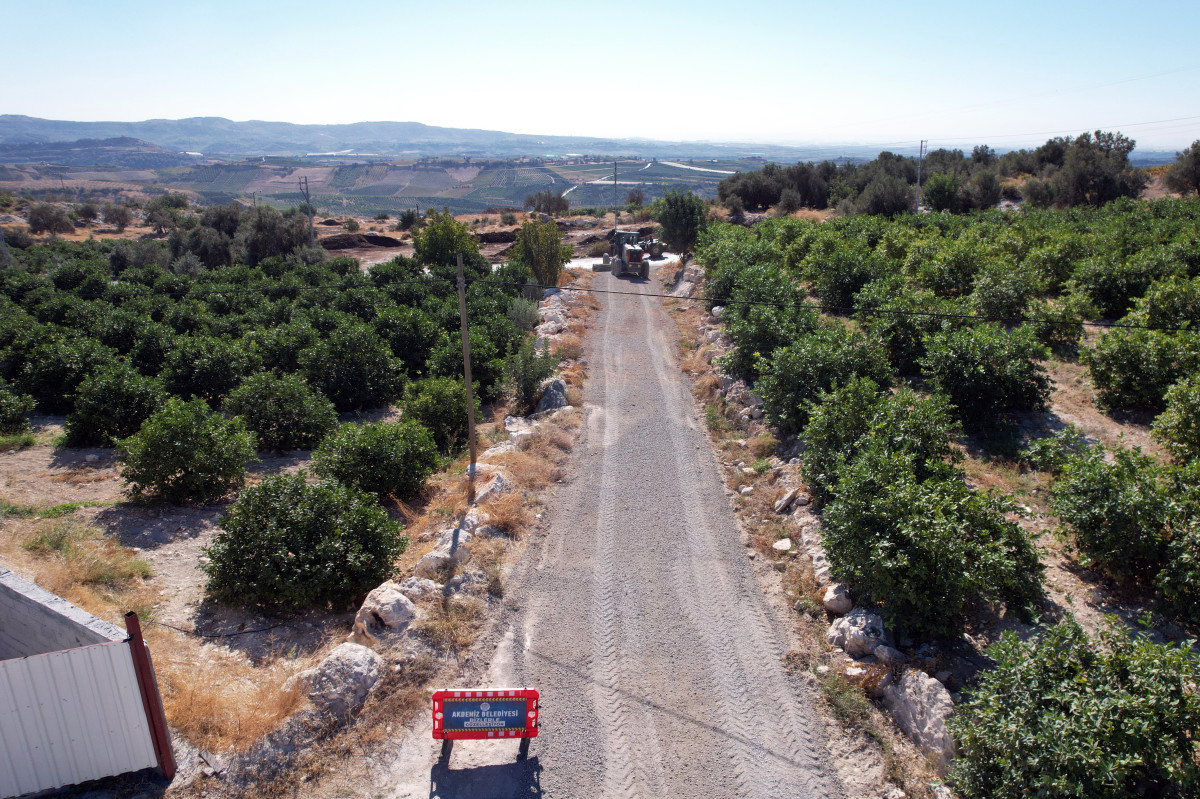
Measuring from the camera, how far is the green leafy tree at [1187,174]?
47.8 meters

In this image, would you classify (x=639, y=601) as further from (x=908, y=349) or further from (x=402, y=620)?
(x=908, y=349)

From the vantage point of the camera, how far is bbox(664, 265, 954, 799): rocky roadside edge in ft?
22.6

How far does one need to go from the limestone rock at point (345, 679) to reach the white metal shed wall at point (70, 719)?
1.64 metres

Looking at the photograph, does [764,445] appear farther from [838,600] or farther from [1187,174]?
[1187,174]

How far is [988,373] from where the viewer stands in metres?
13.3

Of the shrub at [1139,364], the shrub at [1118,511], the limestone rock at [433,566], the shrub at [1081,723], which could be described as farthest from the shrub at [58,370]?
the shrub at [1139,364]

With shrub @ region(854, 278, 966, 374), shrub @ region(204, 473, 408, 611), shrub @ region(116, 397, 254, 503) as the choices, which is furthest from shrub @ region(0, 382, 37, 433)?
shrub @ region(854, 278, 966, 374)

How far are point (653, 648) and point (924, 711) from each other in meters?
3.34

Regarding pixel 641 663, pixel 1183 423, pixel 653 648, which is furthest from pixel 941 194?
pixel 641 663

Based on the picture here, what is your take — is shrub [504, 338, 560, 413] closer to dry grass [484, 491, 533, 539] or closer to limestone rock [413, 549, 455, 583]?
dry grass [484, 491, 533, 539]

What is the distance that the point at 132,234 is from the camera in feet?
203

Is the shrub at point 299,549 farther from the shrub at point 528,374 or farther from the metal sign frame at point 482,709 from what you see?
the shrub at point 528,374

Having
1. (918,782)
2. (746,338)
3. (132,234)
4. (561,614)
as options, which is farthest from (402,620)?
(132,234)

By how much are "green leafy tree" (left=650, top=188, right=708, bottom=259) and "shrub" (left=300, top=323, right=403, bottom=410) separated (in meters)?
27.6
